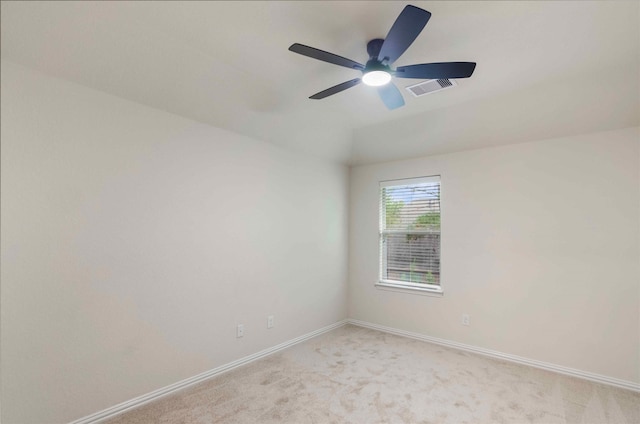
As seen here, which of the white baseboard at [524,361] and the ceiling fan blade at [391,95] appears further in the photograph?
the white baseboard at [524,361]

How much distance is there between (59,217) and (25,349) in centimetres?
85

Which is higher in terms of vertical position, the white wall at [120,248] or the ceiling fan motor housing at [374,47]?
the ceiling fan motor housing at [374,47]

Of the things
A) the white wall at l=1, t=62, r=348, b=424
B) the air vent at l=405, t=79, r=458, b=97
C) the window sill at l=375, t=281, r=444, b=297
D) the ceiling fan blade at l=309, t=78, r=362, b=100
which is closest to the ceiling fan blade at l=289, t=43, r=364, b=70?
the ceiling fan blade at l=309, t=78, r=362, b=100

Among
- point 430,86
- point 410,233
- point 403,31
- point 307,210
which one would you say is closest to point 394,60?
point 403,31

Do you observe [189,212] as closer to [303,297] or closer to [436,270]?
[303,297]

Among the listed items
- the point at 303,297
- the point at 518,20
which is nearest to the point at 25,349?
the point at 303,297

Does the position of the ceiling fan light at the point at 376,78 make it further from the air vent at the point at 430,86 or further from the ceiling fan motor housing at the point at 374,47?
the air vent at the point at 430,86

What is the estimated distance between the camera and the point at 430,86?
271cm

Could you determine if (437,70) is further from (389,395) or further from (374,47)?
(389,395)

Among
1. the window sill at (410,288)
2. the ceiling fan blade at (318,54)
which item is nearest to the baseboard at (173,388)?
the window sill at (410,288)

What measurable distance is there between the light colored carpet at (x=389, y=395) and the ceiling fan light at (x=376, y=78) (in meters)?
2.45

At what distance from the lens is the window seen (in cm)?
398

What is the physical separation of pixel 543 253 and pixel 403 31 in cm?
285

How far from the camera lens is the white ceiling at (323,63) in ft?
5.95
